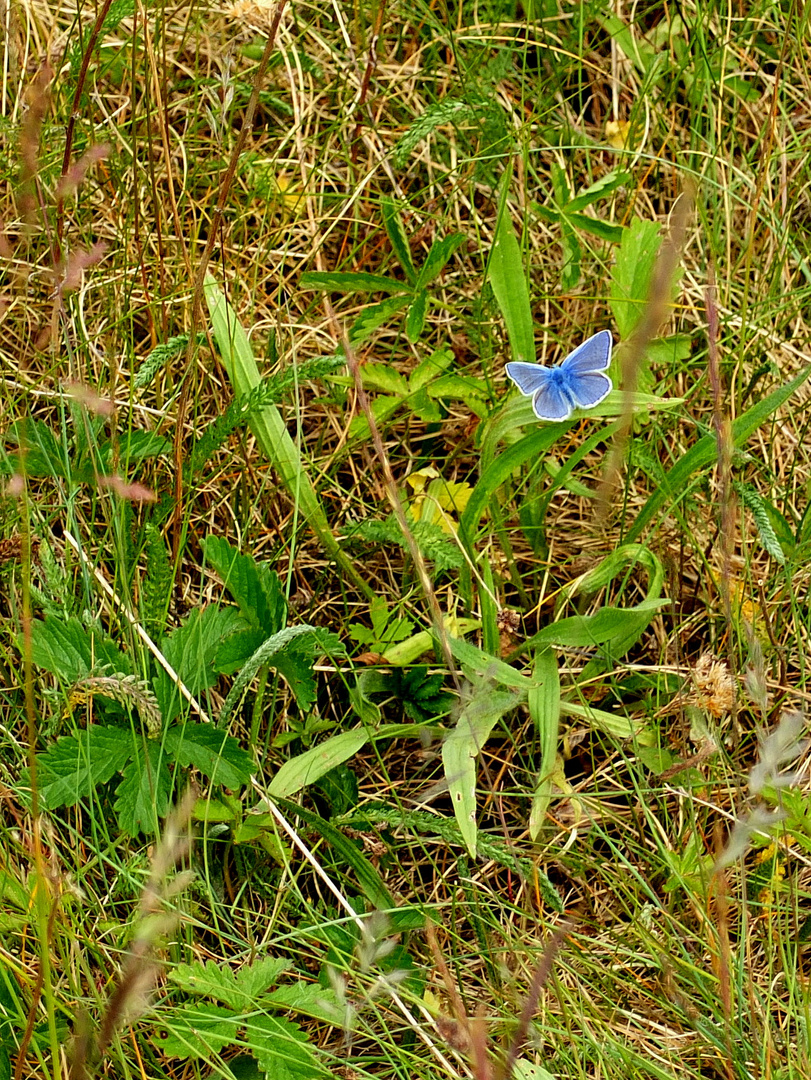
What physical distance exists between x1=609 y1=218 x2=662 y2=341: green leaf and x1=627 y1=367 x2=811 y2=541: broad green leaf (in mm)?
270

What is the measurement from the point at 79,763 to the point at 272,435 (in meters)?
0.68

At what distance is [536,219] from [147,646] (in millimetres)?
1183

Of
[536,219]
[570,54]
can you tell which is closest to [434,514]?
[536,219]

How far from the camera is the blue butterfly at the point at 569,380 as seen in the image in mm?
1589

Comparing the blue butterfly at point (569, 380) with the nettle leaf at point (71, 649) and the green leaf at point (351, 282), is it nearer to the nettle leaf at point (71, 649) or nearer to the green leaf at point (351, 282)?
the green leaf at point (351, 282)

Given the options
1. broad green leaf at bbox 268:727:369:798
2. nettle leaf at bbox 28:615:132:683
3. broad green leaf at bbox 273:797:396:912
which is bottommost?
broad green leaf at bbox 273:797:396:912

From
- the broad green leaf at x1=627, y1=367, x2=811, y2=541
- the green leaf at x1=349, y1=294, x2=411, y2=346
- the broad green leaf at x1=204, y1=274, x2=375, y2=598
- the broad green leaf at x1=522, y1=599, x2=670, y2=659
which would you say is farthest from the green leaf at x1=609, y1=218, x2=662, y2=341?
the broad green leaf at x1=204, y1=274, x2=375, y2=598

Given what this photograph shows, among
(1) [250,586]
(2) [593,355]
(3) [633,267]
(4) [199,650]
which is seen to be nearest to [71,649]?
(4) [199,650]

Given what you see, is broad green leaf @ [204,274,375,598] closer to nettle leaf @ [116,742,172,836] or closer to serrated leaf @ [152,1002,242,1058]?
nettle leaf @ [116,742,172,836]

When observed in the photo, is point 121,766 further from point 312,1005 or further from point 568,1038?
point 568,1038

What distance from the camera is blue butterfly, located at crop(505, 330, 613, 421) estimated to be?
5.21 feet

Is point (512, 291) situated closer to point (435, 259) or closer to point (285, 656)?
point (435, 259)

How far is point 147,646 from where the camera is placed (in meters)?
1.72

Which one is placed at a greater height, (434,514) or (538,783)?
(434,514)
